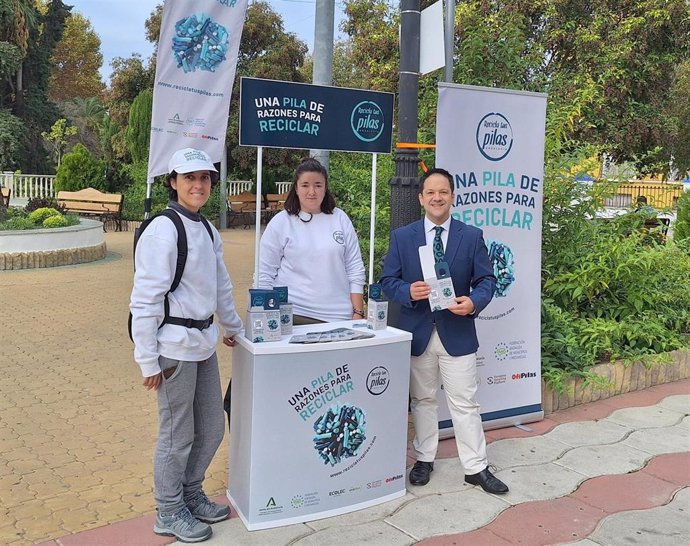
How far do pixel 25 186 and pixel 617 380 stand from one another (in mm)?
22191

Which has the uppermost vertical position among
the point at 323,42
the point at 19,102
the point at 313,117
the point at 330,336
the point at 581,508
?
the point at 19,102

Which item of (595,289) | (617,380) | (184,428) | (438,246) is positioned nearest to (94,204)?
(595,289)

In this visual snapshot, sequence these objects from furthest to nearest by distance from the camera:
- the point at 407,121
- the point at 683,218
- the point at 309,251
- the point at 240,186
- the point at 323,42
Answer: the point at 240,186 → the point at 683,218 → the point at 323,42 → the point at 407,121 → the point at 309,251

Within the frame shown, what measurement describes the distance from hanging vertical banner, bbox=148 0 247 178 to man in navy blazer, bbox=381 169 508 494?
1.87 meters

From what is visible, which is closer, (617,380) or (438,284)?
(438,284)

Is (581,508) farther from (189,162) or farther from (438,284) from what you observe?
(189,162)

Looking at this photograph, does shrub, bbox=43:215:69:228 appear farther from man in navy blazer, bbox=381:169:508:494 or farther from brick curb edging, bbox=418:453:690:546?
brick curb edging, bbox=418:453:690:546

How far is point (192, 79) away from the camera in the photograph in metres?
4.84

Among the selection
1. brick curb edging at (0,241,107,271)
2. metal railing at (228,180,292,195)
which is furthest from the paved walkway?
metal railing at (228,180,292,195)

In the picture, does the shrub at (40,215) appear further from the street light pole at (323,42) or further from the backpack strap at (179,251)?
the backpack strap at (179,251)

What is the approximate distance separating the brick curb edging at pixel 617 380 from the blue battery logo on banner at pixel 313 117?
2.20m

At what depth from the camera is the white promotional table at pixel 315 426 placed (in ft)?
10.4

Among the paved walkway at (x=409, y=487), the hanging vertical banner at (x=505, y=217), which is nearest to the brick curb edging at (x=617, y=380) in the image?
the paved walkway at (x=409, y=487)

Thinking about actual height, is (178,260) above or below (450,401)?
above
